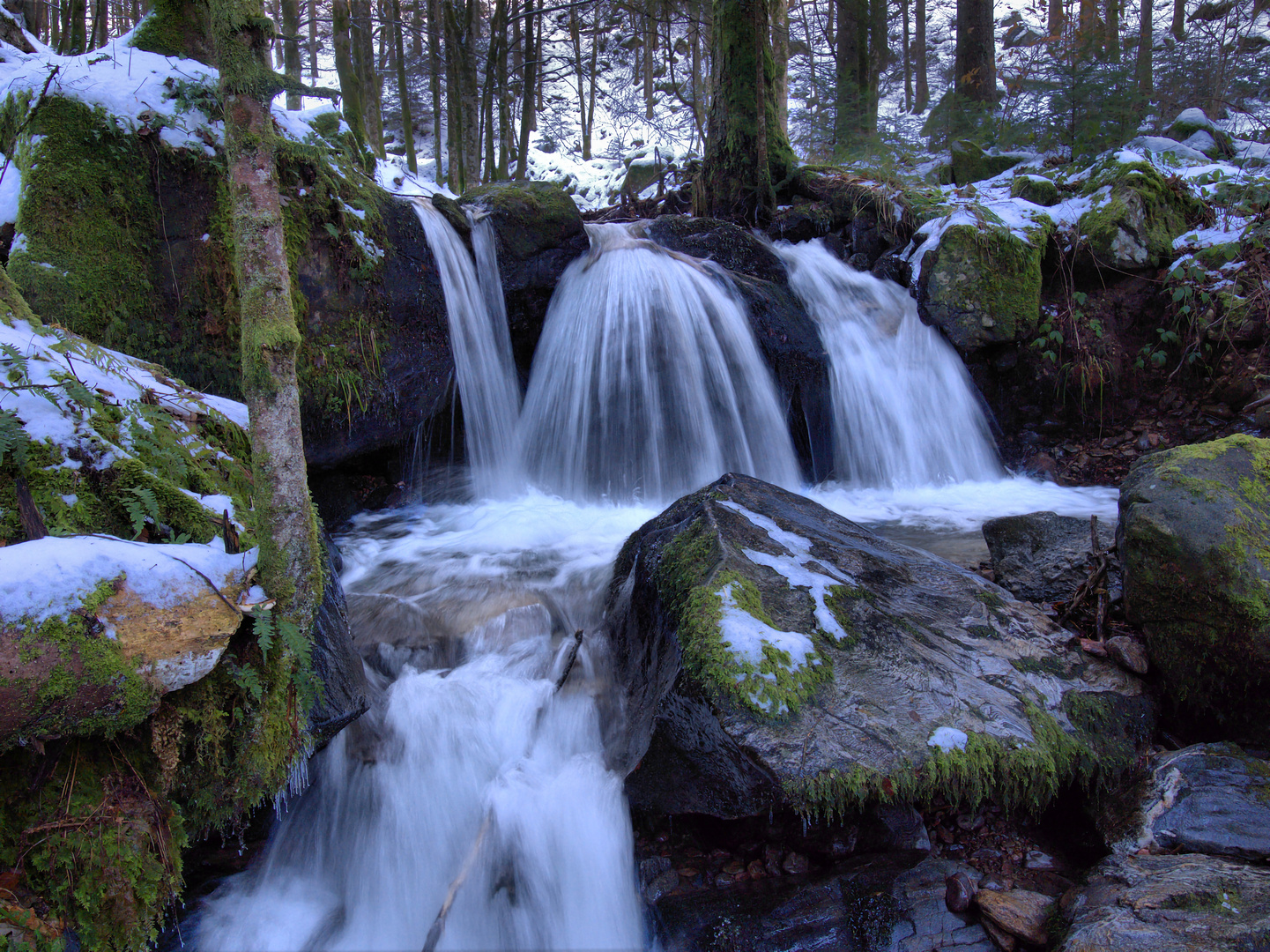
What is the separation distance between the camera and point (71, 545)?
1.93 m

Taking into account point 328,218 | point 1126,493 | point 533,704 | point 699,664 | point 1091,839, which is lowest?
point 1091,839

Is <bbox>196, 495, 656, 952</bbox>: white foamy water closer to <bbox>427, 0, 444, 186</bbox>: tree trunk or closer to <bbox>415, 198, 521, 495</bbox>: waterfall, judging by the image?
<bbox>415, 198, 521, 495</bbox>: waterfall

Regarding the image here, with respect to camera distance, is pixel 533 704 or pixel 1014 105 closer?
pixel 533 704

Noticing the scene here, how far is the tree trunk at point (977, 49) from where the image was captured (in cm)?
1130

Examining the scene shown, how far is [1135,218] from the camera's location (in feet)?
24.6

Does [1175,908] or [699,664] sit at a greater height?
[699,664]

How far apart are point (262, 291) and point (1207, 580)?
13.6 feet

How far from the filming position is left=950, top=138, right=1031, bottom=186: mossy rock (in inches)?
386

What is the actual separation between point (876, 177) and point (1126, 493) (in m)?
7.34

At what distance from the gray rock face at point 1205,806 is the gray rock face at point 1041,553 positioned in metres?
1.25

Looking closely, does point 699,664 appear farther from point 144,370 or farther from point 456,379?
point 456,379

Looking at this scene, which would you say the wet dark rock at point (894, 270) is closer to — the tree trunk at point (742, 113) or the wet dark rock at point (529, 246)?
the tree trunk at point (742, 113)

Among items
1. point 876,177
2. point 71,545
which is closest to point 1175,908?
point 71,545

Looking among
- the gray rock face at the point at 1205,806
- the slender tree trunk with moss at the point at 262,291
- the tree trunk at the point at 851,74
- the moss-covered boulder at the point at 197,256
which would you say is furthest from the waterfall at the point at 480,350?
the tree trunk at the point at 851,74
